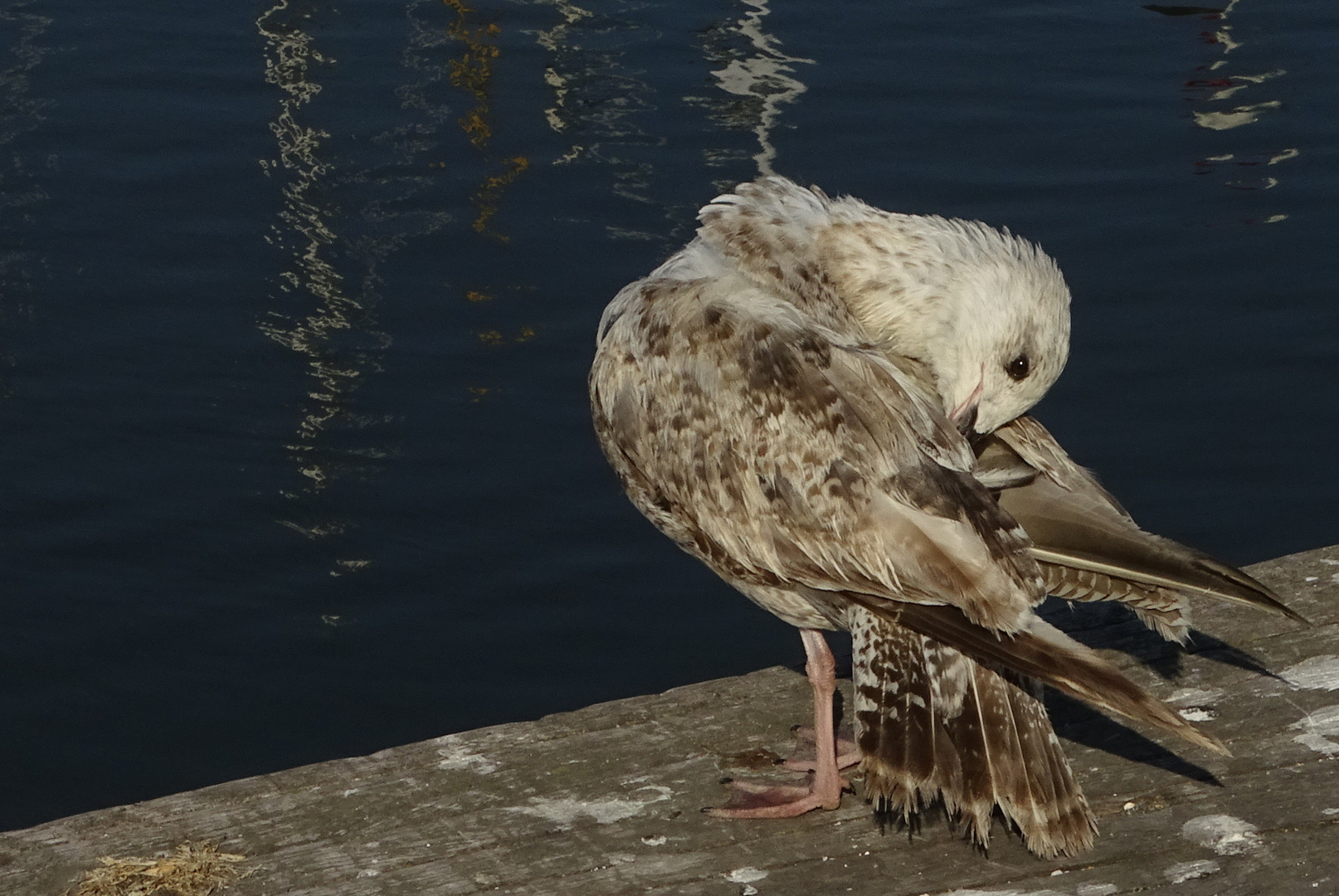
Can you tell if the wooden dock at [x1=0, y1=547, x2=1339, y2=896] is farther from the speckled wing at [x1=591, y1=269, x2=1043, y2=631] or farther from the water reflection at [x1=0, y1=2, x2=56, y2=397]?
the water reflection at [x1=0, y1=2, x2=56, y2=397]

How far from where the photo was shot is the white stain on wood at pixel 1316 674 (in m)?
3.99

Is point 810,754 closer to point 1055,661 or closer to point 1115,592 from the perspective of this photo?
point 1115,592

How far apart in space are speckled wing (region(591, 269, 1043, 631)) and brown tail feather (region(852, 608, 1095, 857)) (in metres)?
0.19

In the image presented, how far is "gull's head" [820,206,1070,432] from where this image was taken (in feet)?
12.5

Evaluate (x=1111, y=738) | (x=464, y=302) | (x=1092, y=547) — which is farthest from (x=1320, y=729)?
(x=464, y=302)

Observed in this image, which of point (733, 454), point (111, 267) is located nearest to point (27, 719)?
point (111, 267)

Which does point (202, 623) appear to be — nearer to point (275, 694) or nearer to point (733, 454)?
point (275, 694)

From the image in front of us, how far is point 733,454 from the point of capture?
3.77 meters

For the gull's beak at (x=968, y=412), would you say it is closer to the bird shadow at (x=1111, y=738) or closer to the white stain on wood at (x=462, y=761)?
the bird shadow at (x=1111, y=738)

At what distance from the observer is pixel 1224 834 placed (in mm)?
3480

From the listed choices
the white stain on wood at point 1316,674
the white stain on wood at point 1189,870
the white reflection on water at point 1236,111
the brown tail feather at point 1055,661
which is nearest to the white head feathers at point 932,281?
the brown tail feather at point 1055,661

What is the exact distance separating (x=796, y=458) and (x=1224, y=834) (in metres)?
1.11

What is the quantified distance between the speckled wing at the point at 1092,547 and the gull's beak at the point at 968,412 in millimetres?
97

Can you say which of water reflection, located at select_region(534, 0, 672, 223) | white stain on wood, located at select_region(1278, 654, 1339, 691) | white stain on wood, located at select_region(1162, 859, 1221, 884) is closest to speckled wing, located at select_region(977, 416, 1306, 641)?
white stain on wood, located at select_region(1278, 654, 1339, 691)
